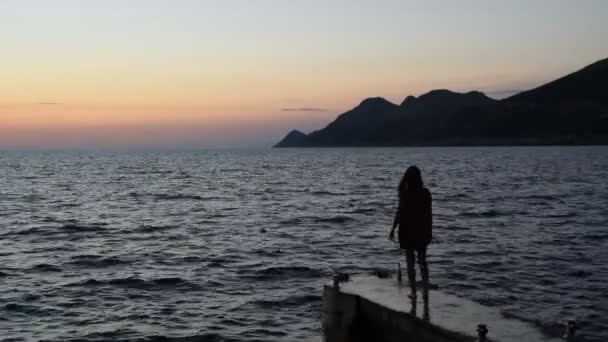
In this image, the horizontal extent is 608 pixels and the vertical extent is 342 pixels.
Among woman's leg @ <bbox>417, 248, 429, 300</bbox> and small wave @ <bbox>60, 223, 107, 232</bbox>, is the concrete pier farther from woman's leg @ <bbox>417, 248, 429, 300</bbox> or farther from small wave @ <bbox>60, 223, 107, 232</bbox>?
small wave @ <bbox>60, 223, 107, 232</bbox>

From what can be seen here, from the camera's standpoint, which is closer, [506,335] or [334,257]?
[506,335]

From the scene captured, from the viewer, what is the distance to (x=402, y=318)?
33.2 feet

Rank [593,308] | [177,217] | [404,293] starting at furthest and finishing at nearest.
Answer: [177,217], [593,308], [404,293]

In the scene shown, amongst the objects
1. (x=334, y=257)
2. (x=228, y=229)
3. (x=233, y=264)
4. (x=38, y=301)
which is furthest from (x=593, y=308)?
(x=228, y=229)

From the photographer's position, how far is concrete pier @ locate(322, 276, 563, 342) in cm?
924

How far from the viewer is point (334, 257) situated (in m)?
23.6

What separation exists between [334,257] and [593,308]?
10.1m

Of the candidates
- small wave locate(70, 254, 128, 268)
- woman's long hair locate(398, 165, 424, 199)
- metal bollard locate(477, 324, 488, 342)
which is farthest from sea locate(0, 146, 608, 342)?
woman's long hair locate(398, 165, 424, 199)

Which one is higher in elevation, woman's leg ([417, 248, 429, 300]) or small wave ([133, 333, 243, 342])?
woman's leg ([417, 248, 429, 300])

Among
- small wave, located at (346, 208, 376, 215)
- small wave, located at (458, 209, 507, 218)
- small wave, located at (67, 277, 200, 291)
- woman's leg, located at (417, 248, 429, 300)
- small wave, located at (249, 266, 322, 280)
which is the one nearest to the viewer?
woman's leg, located at (417, 248, 429, 300)

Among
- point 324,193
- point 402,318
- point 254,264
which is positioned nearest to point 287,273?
point 254,264

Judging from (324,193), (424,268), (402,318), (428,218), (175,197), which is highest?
(428,218)

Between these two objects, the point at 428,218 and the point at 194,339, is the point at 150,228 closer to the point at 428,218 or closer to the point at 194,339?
the point at 194,339

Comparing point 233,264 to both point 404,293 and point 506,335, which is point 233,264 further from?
point 506,335
